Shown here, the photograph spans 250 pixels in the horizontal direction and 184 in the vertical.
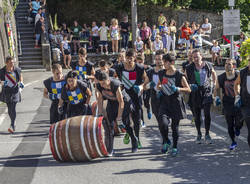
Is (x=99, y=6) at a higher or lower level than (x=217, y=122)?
higher

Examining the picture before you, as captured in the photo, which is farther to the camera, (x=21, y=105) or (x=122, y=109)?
(x=21, y=105)

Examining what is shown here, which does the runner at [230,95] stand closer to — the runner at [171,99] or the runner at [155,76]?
the runner at [171,99]

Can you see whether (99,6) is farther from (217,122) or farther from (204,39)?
(217,122)

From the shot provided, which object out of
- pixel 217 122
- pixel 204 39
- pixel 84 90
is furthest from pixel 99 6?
pixel 84 90

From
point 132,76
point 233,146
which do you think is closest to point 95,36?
point 132,76

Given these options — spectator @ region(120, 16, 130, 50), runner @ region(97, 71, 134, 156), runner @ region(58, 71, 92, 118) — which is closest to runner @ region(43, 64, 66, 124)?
runner @ region(58, 71, 92, 118)

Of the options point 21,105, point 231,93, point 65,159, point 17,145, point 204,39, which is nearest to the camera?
point 65,159

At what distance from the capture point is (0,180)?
8078 mm

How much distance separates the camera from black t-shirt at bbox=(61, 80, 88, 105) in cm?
986

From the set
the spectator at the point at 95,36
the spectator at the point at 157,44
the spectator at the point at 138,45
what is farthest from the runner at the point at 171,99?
the spectator at the point at 95,36

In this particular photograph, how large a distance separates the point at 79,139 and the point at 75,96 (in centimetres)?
156

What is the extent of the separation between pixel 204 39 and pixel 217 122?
16.5 metres

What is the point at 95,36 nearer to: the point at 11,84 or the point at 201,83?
the point at 11,84

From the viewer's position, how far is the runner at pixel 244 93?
8719mm
